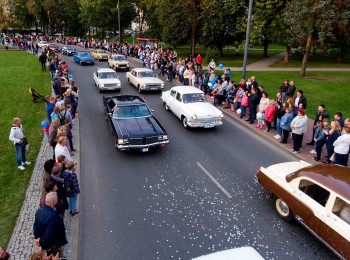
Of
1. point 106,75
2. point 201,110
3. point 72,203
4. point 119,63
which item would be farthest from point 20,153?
point 119,63

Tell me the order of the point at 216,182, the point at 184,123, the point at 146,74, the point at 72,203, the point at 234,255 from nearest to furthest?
1. the point at 234,255
2. the point at 72,203
3. the point at 216,182
4. the point at 184,123
5. the point at 146,74

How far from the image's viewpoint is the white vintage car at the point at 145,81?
62.0 ft

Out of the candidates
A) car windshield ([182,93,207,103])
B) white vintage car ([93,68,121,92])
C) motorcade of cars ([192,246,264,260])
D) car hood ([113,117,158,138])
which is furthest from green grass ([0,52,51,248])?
car windshield ([182,93,207,103])

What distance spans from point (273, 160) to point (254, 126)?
3.69 metres

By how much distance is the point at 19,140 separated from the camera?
839 cm

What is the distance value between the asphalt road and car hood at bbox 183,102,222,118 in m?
1.14

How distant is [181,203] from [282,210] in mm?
2575

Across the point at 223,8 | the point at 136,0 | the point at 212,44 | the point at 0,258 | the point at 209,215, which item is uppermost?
the point at 136,0

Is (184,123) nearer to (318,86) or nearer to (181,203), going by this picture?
(181,203)

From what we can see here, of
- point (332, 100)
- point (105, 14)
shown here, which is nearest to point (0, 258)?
point (332, 100)

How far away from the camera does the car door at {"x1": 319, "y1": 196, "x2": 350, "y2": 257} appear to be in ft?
16.7

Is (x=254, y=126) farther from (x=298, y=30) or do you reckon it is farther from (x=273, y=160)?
(x=298, y=30)

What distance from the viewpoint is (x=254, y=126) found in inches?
532

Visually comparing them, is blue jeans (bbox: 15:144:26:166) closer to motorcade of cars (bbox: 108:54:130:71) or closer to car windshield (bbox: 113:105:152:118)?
car windshield (bbox: 113:105:152:118)
